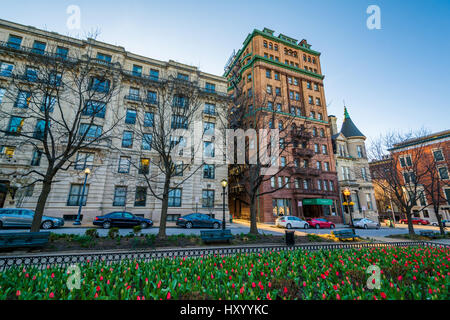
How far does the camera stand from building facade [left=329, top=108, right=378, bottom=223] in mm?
33812

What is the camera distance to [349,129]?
39719mm

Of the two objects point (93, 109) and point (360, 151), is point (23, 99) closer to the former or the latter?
point (93, 109)

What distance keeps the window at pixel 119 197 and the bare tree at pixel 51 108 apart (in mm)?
5201

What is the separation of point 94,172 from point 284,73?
113 ft

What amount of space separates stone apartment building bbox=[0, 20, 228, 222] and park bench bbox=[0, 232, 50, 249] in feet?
26.5

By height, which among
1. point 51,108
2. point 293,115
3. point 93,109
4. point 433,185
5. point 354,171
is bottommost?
point 433,185

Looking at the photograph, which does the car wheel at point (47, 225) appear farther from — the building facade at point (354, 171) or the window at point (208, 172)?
the building facade at point (354, 171)

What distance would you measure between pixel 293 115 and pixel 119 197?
29.7 m

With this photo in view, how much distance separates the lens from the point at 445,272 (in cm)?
505

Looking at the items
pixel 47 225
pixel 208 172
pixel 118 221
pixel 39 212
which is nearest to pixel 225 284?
pixel 39 212

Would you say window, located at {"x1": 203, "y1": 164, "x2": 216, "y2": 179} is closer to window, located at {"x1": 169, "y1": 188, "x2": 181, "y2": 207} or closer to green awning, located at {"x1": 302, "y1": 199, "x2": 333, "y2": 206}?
window, located at {"x1": 169, "y1": 188, "x2": 181, "y2": 207}

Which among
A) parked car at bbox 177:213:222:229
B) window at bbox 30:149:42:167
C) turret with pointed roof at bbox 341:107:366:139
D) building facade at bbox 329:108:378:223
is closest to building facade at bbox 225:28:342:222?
building facade at bbox 329:108:378:223
